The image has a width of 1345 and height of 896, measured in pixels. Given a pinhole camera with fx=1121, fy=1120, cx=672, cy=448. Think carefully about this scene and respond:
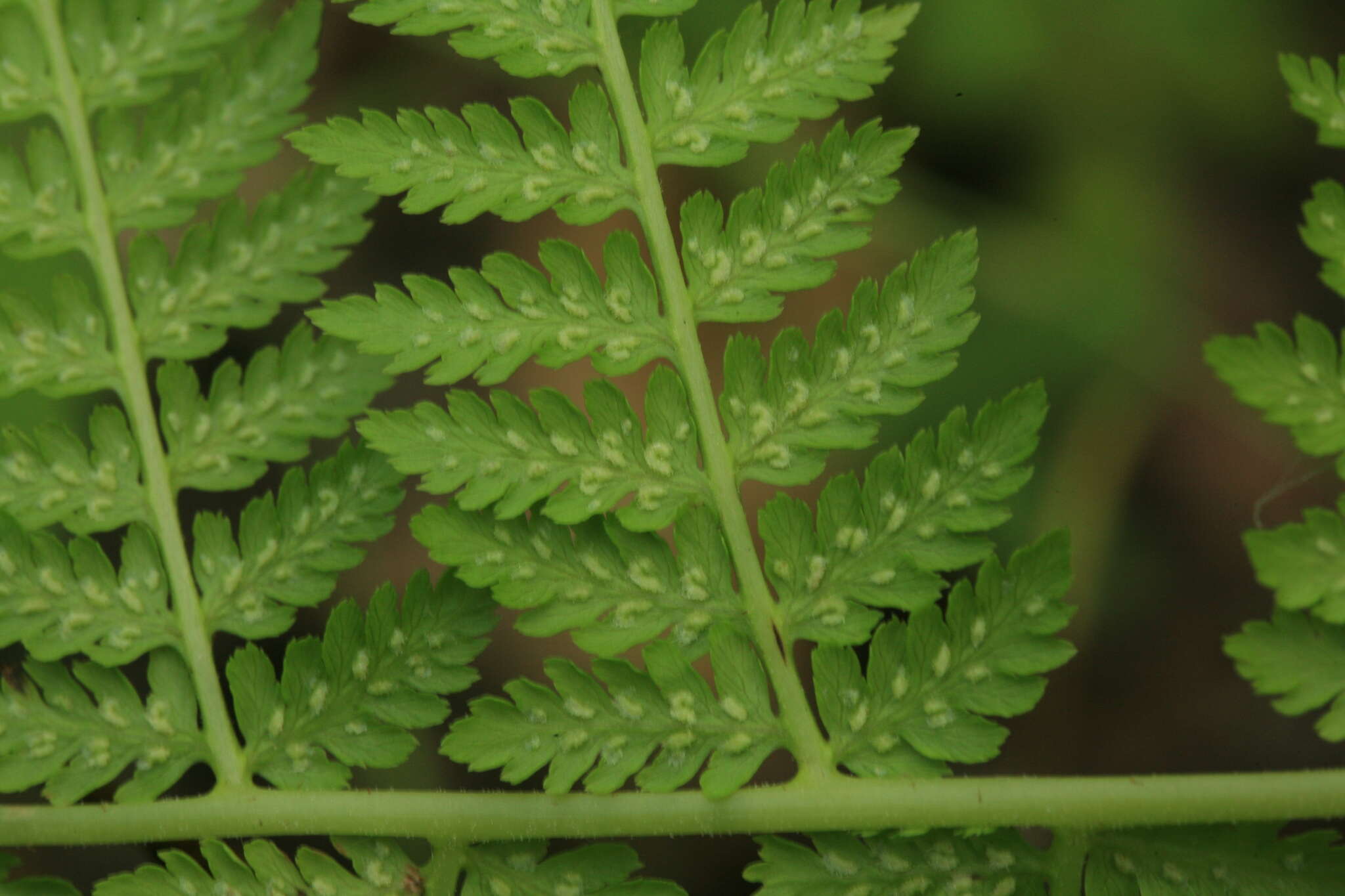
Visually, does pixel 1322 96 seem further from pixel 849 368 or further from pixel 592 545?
pixel 592 545

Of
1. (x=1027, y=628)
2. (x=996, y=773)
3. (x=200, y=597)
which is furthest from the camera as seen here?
(x=996, y=773)

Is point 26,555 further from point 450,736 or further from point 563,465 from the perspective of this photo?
point 563,465

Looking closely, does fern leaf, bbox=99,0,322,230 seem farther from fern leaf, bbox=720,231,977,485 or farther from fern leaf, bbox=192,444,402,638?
fern leaf, bbox=720,231,977,485

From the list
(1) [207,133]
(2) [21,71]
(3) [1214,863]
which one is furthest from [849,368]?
(2) [21,71]

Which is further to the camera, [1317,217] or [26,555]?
[26,555]

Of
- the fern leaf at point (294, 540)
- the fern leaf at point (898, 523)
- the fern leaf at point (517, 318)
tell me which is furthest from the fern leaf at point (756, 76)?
the fern leaf at point (294, 540)

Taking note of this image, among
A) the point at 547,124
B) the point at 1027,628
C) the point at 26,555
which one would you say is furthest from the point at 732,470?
the point at 26,555

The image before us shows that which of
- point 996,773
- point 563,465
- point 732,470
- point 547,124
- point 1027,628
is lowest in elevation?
point 996,773
